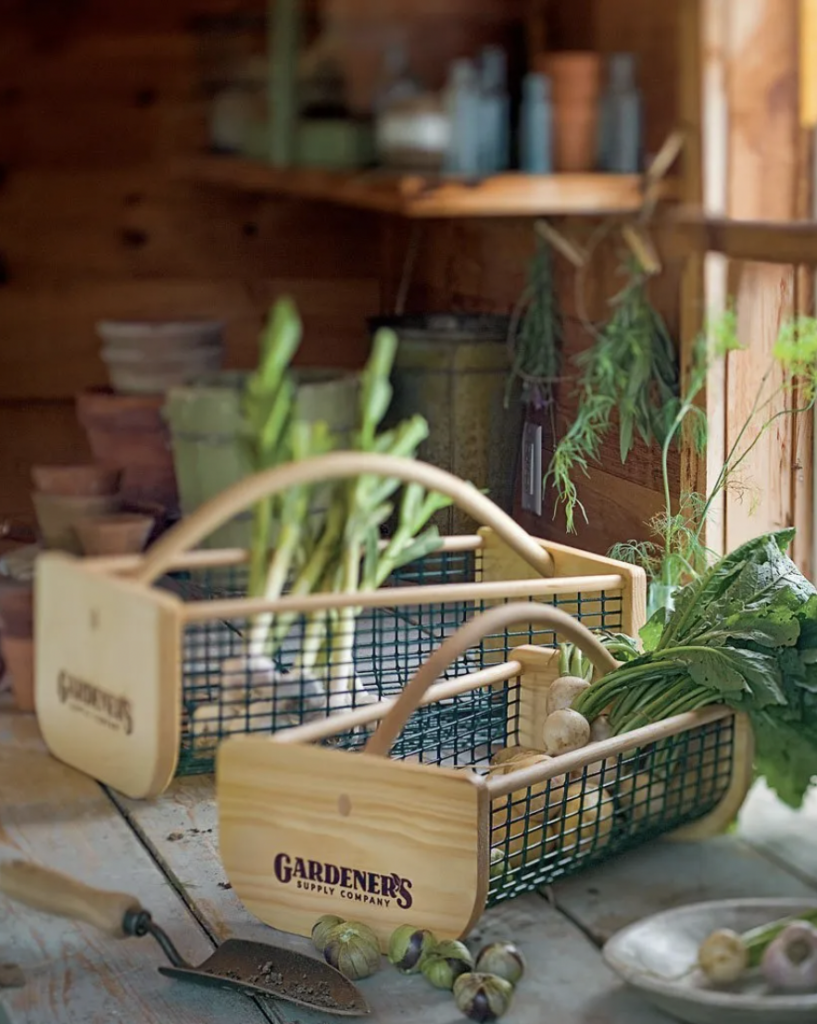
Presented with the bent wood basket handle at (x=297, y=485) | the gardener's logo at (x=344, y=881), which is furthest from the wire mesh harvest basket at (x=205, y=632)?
the gardener's logo at (x=344, y=881)

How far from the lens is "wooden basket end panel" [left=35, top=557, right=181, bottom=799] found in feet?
2.48

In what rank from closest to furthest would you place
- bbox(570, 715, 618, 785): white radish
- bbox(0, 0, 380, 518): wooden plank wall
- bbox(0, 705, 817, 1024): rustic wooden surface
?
1. bbox(0, 0, 380, 518): wooden plank wall
2. bbox(0, 705, 817, 1024): rustic wooden surface
3. bbox(570, 715, 618, 785): white radish

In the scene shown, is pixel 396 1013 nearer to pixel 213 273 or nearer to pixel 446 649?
pixel 446 649

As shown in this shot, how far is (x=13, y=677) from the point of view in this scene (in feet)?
2.68

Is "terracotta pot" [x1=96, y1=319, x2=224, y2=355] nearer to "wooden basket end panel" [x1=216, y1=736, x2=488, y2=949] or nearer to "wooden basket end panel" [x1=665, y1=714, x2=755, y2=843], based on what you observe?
"wooden basket end panel" [x1=216, y1=736, x2=488, y2=949]

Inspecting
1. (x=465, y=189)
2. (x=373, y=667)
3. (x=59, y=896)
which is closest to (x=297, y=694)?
(x=373, y=667)

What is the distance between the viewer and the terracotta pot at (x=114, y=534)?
2.48 feet

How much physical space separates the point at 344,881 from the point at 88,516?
0.29 metres

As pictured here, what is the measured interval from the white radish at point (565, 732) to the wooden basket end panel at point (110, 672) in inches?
11.3

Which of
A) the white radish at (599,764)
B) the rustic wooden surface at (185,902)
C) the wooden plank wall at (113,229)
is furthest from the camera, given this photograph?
the white radish at (599,764)

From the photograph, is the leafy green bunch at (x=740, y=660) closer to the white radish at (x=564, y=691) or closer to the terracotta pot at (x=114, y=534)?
the white radish at (x=564, y=691)

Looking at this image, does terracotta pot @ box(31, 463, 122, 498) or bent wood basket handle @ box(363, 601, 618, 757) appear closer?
terracotta pot @ box(31, 463, 122, 498)

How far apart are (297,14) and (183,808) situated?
0.42 meters

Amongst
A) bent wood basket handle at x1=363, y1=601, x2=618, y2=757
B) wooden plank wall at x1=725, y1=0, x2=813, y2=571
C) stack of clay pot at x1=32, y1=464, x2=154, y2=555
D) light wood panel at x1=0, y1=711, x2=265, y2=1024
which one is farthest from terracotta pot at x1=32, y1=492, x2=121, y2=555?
wooden plank wall at x1=725, y1=0, x2=813, y2=571
